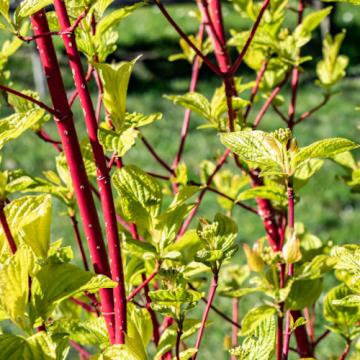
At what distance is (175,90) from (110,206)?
15.5 feet

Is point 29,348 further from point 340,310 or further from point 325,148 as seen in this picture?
point 340,310

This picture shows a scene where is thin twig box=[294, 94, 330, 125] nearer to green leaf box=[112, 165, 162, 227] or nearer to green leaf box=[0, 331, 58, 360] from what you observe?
green leaf box=[112, 165, 162, 227]

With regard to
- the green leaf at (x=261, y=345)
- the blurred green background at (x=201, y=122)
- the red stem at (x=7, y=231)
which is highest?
the red stem at (x=7, y=231)

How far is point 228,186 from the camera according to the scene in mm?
1553

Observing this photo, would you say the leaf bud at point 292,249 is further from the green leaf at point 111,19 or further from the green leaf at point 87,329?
the green leaf at point 111,19

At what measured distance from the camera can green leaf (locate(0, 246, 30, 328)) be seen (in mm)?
716

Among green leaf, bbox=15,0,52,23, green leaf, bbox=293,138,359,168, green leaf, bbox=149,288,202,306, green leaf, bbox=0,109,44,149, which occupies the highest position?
green leaf, bbox=15,0,52,23

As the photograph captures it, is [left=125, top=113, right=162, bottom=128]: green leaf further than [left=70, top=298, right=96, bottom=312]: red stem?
No

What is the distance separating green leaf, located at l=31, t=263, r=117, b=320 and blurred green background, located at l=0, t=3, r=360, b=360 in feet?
4.59

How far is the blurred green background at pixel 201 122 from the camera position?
3.55m

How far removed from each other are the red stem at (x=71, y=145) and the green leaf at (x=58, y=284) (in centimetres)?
12

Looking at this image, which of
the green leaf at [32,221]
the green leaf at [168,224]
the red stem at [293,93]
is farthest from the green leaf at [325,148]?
the red stem at [293,93]

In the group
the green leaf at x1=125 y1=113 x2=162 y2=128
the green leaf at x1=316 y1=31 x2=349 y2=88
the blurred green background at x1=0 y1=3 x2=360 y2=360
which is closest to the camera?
the green leaf at x1=125 y1=113 x2=162 y2=128

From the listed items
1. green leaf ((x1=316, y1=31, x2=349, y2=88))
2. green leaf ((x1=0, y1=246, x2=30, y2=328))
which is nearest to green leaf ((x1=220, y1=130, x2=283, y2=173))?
green leaf ((x1=0, y1=246, x2=30, y2=328))
